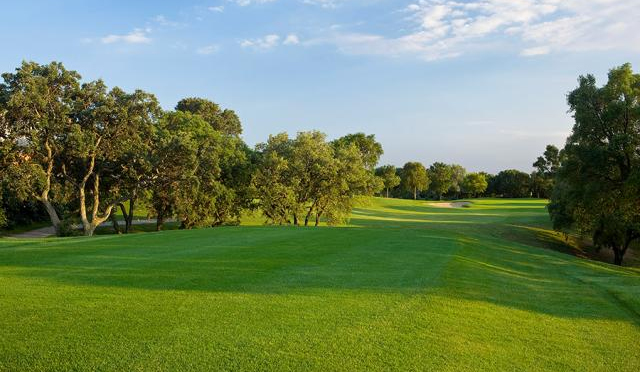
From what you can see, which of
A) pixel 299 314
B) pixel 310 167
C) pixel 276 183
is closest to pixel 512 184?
pixel 310 167

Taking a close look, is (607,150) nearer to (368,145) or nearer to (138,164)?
(138,164)

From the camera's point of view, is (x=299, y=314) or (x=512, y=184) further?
(x=512, y=184)

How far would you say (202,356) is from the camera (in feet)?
17.1

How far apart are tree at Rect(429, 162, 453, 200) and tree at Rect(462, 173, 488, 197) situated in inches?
180

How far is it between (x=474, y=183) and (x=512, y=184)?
33.7ft

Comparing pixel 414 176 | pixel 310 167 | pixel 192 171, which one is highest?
pixel 414 176

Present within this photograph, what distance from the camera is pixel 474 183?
11731cm

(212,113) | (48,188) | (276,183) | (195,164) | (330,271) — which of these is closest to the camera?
(330,271)

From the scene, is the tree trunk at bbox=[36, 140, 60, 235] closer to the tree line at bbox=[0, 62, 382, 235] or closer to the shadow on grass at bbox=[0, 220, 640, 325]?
the tree line at bbox=[0, 62, 382, 235]

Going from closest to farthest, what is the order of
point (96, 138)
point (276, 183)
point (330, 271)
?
point (330, 271) < point (96, 138) < point (276, 183)

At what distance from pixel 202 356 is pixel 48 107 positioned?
2879 centimetres

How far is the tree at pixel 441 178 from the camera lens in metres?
115

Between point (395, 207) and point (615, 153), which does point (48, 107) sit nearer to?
point (615, 153)

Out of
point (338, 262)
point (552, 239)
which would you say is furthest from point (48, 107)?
point (552, 239)
